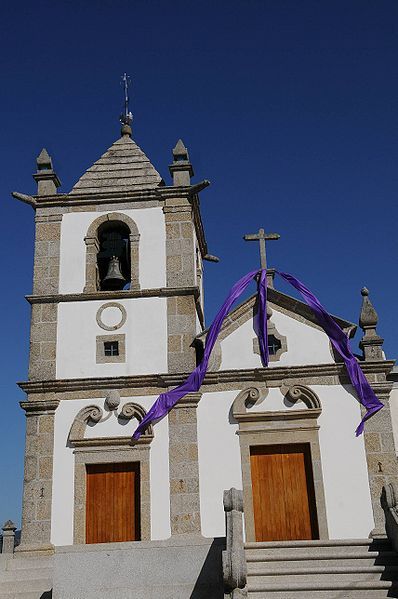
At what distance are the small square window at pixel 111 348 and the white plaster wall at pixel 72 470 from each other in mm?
967

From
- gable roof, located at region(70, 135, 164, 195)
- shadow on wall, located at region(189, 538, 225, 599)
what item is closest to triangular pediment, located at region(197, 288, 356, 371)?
gable roof, located at region(70, 135, 164, 195)

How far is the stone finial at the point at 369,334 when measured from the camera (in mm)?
14453

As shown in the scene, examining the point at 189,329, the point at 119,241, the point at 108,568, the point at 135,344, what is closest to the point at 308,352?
the point at 189,329

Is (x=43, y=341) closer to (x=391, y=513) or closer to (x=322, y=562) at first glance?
(x=322, y=562)

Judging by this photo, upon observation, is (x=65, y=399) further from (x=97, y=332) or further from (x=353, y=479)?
(x=353, y=479)

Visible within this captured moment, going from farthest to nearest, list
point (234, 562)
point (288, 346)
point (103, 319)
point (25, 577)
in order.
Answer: point (103, 319), point (288, 346), point (25, 577), point (234, 562)

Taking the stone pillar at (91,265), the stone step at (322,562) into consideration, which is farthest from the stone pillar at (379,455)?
the stone pillar at (91,265)

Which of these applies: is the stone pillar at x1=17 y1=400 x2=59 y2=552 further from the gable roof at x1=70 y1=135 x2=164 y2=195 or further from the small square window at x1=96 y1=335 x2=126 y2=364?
the gable roof at x1=70 y1=135 x2=164 y2=195

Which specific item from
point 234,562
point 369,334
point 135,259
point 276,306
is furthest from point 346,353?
point 234,562

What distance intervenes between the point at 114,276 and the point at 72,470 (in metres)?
3.95

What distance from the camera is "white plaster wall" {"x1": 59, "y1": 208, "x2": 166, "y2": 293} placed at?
15.5 metres

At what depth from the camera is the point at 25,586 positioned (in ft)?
39.1

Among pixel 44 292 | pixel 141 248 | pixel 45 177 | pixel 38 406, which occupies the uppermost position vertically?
pixel 45 177

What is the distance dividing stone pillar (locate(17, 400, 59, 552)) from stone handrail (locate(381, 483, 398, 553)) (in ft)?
19.4
